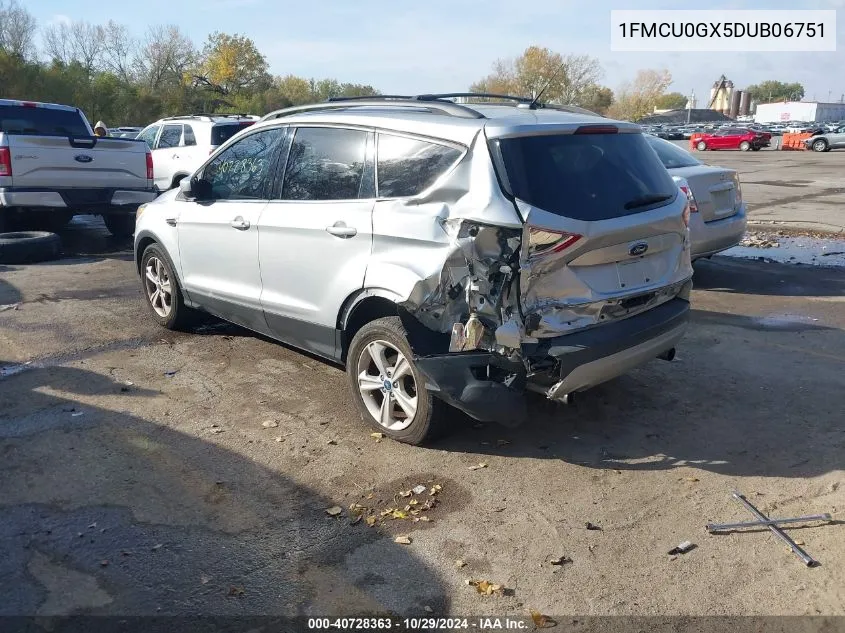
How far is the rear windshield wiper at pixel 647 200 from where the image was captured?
426 centimetres

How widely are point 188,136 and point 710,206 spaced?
1012 centimetres

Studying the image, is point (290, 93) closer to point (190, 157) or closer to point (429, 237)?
point (190, 157)

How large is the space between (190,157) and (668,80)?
355ft

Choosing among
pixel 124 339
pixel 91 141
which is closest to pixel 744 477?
pixel 124 339

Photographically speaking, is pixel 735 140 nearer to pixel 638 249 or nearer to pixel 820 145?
pixel 820 145

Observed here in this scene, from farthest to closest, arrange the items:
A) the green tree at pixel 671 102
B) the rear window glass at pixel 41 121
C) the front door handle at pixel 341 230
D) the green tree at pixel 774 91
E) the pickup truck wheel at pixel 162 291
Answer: the green tree at pixel 774 91 < the green tree at pixel 671 102 < the rear window glass at pixel 41 121 < the pickup truck wheel at pixel 162 291 < the front door handle at pixel 341 230

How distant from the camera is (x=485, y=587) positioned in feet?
10.2

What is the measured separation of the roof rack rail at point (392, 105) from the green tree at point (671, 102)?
381ft

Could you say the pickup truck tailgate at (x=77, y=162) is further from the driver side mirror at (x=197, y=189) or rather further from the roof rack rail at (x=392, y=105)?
the roof rack rail at (x=392, y=105)

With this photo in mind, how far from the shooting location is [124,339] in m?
6.47

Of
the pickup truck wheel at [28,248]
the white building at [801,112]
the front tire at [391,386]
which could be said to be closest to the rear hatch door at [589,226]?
the front tire at [391,386]

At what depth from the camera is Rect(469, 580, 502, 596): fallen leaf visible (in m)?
3.07

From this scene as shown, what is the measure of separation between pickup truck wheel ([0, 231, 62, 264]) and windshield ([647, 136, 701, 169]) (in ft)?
25.7

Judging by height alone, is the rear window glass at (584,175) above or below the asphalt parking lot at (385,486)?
above
